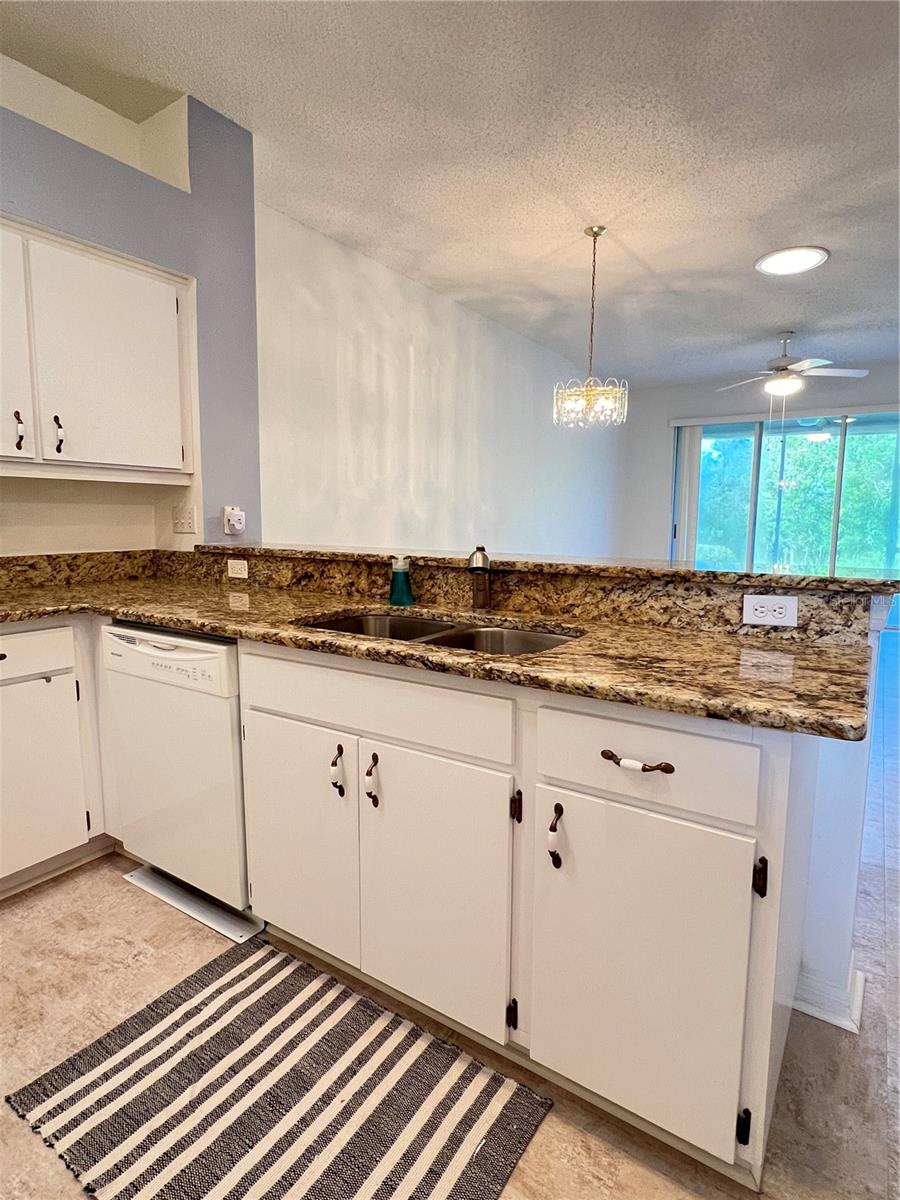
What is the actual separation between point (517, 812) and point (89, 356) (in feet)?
7.02

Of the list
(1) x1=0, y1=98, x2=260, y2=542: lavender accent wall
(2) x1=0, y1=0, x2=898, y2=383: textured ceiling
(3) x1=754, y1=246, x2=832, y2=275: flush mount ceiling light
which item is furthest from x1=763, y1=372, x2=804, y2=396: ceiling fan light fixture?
(1) x1=0, y1=98, x2=260, y2=542: lavender accent wall

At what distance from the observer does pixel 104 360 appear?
228 centimetres

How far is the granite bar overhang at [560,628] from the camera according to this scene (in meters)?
1.03

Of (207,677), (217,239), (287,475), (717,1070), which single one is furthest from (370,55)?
(717,1070)

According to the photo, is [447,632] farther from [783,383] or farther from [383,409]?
[783,383]

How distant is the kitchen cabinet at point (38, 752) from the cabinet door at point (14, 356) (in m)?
0.67

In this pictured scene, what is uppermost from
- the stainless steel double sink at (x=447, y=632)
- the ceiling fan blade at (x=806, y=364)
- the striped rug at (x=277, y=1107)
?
the ceiling fan blade at (x=806, y=364)

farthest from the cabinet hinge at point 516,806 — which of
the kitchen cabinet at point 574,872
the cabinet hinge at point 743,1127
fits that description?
the cabinet hinge at point 743,1127

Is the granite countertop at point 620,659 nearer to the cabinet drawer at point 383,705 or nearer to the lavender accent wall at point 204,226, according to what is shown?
the cabinet drawer at point 383,705

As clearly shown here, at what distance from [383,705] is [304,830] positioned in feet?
1.46

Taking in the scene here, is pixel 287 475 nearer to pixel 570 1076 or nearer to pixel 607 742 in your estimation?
pixel 607 742

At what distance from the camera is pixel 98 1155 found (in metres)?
1.20

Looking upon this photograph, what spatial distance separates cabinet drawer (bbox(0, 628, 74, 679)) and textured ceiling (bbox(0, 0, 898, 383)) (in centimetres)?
189

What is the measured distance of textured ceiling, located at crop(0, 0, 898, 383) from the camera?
75.8 inches
